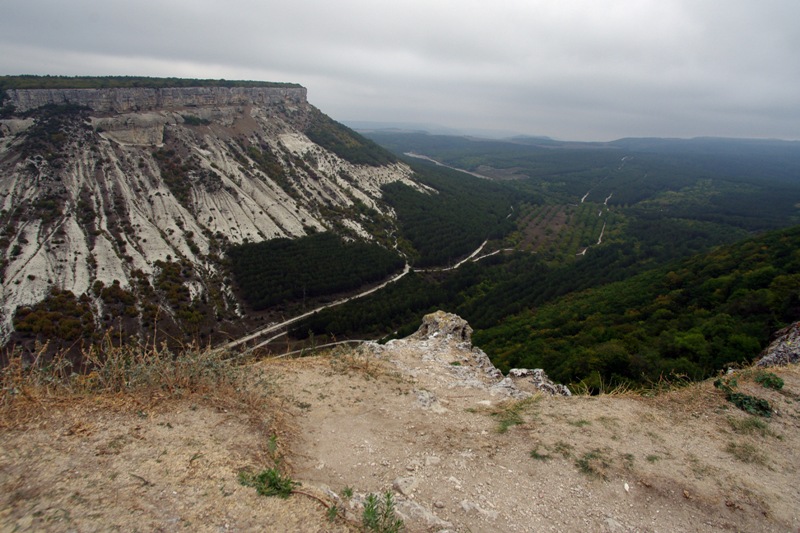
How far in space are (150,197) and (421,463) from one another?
230 ft

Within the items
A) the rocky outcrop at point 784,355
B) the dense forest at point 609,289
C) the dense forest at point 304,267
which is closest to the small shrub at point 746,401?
the dense forest at point 609,289

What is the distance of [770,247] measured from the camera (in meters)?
35.6

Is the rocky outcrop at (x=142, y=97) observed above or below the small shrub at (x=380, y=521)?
above

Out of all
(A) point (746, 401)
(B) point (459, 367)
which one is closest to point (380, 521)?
(B) point (459, 367)

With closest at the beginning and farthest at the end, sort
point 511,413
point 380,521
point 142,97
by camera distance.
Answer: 1. point 380,521
2. point 511,413
3. point 142,97

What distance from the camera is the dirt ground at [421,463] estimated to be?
15.2 ft

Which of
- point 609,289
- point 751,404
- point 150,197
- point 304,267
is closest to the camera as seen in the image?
point 751,404

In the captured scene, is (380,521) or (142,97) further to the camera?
(142,97)

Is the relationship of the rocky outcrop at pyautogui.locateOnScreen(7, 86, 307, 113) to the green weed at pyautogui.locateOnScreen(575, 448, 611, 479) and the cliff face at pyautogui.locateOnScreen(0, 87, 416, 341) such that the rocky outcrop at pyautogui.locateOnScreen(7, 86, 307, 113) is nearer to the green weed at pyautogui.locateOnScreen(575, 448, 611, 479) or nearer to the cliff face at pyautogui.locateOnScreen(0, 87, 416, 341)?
the cliff face at pyautogui.locateOnScreen(0, 87, 416, 341)

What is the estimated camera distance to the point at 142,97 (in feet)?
244

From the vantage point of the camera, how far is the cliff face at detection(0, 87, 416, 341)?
136 feet

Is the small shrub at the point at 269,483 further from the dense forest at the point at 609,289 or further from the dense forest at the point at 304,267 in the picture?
the dense forest at the point at 304,267

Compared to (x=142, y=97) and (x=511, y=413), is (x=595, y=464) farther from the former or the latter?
(x=142, y=97)

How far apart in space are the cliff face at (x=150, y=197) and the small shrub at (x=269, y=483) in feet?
100
